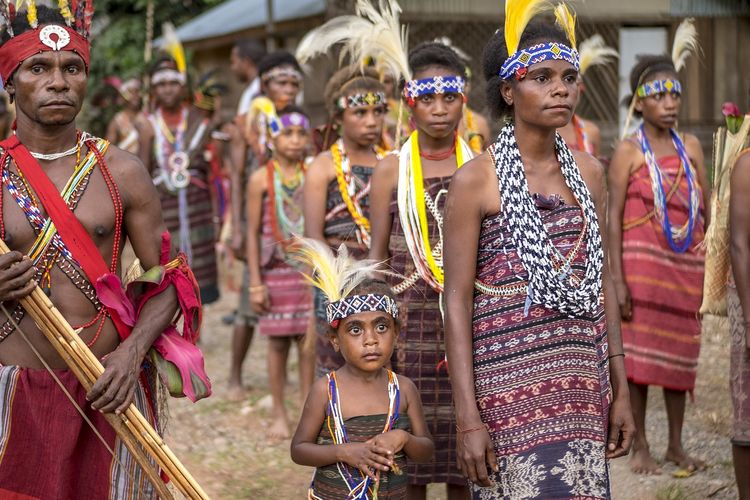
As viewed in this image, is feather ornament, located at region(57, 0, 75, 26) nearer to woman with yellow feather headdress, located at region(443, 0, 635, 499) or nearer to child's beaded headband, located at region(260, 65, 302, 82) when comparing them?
woman with yellow feather headdress, located at region(443, 0, 635, 499)

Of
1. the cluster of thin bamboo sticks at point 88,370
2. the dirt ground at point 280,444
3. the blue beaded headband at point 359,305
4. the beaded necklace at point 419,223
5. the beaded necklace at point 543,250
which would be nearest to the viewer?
the cluster of thin bamboo sticks at point 88,370

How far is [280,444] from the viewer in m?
7.25

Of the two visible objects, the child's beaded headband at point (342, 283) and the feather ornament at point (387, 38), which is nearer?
the child's beaded headband at point (342, 283)

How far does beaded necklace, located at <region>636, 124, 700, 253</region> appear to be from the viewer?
6324 mm

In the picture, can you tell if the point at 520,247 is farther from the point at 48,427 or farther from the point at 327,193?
the point at 327,193

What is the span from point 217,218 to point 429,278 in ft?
19.0

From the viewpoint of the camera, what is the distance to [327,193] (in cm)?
587

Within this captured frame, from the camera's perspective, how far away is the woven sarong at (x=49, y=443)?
3537mm

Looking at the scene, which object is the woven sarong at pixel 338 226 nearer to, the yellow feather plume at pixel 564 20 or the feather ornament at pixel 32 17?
the yellow feather plume at pixel 564 20

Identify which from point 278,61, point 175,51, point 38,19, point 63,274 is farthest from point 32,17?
point 175,51

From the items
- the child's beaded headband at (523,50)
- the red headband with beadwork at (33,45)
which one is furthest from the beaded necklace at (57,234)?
the child's beaded headband at (523,50)

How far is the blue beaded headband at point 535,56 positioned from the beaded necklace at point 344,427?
4.45ft

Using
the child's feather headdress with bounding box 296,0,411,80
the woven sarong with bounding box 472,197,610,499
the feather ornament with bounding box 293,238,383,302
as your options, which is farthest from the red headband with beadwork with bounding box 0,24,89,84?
the child's feather headdress with bounding box 296,0,411,80

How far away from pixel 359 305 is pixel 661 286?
2.83m
